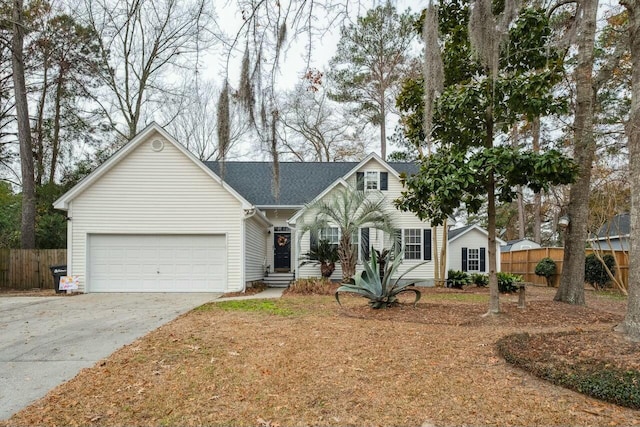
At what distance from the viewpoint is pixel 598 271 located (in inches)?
607

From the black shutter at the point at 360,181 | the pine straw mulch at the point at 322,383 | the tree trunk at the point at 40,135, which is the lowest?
the pine straw mulch at the point at 322,383

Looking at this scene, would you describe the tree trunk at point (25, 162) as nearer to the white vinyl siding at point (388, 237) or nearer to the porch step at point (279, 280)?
the porch step at point (279, 280)

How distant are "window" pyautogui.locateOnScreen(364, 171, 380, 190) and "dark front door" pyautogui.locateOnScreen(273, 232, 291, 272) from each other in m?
3.80

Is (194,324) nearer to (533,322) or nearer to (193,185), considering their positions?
(533,322)

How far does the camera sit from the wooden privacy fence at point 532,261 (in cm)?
1582

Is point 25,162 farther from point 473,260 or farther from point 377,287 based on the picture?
point 473,260

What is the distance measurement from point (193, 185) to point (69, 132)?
436 inches

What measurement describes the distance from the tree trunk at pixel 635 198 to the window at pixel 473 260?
13428mm

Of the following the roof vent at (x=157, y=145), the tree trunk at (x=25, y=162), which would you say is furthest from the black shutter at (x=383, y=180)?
the tree trunk at (x=25, y=162)

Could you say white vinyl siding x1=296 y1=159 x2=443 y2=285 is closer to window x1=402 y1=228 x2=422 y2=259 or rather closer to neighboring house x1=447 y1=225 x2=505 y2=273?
window x1=402 y1=228 x2=422 y2=259

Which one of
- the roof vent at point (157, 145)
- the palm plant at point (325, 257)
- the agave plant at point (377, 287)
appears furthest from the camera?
the palm plant at point (325, 257)

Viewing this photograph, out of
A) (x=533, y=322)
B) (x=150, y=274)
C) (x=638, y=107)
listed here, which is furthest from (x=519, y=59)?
(x=150, y=274)

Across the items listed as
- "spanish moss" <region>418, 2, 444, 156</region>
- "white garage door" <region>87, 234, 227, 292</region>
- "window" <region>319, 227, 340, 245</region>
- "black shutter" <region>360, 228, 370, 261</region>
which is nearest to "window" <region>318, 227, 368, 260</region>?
"window" <region>319, 227, 340, 245</region>

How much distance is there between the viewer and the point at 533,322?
7.11 m
